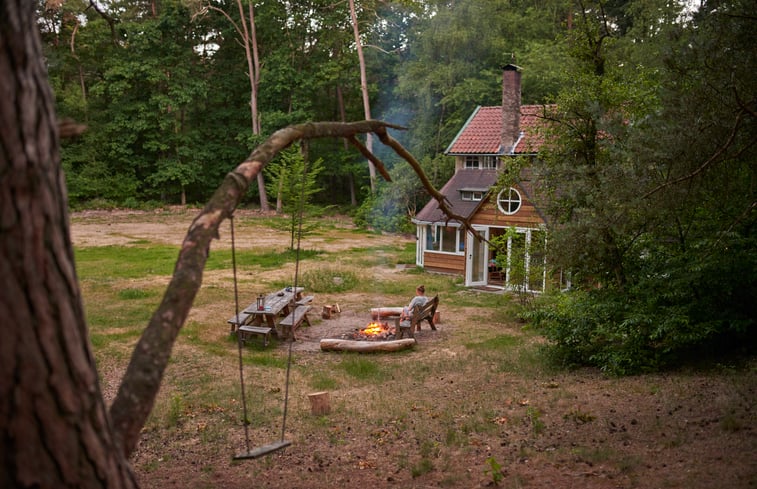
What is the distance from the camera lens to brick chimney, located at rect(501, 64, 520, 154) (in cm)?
2273

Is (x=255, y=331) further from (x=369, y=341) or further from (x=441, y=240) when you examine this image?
(x=441, y=240)

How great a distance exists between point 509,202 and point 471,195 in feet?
10.1

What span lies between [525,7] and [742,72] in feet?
116

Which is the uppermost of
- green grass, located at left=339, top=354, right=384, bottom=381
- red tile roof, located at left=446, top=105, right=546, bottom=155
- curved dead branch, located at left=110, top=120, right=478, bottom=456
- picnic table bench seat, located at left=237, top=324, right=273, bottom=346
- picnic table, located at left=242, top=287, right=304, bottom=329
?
red tile roof, located at left=446, top=105, right=546, bottom=155

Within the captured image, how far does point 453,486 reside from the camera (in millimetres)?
5797

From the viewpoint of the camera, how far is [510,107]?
23422 mm

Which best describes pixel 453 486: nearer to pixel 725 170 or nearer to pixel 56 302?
pixel 56 302

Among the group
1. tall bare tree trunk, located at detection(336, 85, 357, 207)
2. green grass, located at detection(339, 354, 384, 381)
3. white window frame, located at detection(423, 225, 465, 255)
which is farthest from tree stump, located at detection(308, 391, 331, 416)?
tall bare tree trunk, located at detection(336, 85, 357, 207)

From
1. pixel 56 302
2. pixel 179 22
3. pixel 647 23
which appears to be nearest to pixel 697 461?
pixel 56 302

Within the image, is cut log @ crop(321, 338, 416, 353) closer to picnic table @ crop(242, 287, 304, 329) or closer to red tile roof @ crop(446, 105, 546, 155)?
picnic table @ crop(242, 287, 304, 329)

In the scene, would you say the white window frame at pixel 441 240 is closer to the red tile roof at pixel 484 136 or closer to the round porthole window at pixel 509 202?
the round porthole window at pixel 509 202

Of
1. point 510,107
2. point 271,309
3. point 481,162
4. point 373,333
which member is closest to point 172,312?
point 271,309

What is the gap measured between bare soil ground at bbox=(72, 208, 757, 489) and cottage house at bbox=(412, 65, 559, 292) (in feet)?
31.3

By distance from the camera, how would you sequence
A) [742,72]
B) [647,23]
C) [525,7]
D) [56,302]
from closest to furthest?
[56,302] → [742,72] → [647,23] → [525,7]
